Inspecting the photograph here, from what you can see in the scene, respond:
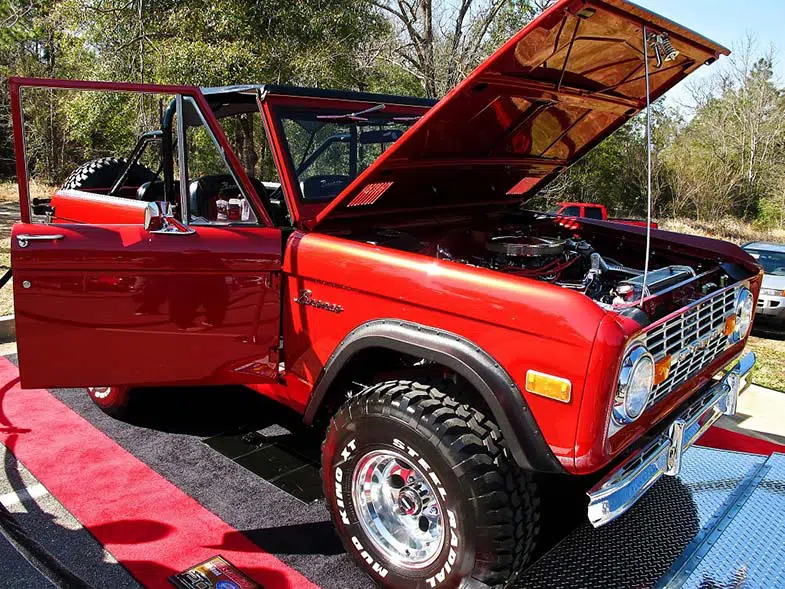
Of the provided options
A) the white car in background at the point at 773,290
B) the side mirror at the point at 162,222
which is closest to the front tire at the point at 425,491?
the side mirror at the point at 162,222

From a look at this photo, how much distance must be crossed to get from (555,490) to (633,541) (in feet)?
2.16

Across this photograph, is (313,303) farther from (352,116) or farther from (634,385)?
(634,385)

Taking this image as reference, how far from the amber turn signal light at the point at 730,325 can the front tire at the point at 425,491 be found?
1386 millimetres

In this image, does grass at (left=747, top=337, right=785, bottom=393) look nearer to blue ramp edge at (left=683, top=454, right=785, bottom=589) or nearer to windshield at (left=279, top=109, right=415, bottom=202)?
blue ramp edge at (left=683, top=454, right=785, bottom=589)

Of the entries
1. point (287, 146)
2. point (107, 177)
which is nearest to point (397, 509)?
point (287, 146)

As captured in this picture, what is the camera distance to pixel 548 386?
2.14 m

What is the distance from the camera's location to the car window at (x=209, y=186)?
3.13m

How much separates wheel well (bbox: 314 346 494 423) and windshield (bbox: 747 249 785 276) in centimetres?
867

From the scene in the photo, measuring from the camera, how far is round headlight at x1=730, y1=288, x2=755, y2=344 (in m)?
3.15

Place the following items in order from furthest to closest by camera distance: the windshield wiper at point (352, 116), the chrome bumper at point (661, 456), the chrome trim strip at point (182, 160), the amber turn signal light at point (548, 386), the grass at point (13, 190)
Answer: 1. the grass at point (13, 190)
2. the windshield wiper at point (352, 116)
3. the chrome trim strip at point (182, 160)
4. the chrome bumper at point (661, 456)
5. the amber turn signal light at point (548, 386)

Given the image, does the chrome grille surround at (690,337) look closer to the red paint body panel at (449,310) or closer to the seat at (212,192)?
the red paint body panel at (449,310)

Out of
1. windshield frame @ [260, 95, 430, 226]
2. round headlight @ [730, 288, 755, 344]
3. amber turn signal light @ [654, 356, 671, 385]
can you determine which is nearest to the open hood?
windshield frame @ [260, 95, 430, 226]

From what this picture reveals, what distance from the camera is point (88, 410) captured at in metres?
4.38

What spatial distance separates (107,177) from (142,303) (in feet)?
9.38
